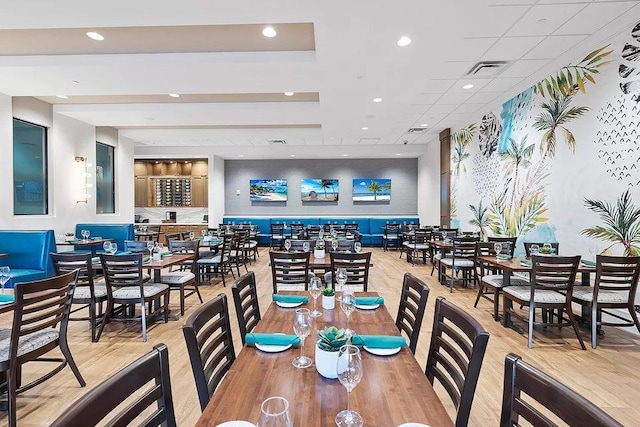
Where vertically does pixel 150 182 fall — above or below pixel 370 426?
above

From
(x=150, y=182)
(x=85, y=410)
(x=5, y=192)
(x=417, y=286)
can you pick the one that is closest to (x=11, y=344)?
(x=85, y=410)

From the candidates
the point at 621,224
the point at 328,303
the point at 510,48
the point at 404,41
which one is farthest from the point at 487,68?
the point at 328,303

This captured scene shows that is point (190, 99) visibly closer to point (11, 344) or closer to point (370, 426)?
point (11, 344)

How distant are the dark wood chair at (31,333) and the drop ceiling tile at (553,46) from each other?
5554 millimetres

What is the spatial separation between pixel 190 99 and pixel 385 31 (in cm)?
486

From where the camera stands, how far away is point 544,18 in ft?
12.2

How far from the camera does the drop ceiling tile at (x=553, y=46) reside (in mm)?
4184

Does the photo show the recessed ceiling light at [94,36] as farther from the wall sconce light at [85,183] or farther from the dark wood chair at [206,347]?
the dark wood chair at [206,347]

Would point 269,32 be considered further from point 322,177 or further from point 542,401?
point 322,177

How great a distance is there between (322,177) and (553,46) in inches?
374

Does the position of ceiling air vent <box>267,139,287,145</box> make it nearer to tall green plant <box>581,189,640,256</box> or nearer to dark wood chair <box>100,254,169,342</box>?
dark wood chair <box>100,254,169,342</box>

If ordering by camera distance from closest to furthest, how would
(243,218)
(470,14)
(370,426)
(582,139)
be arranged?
(370,426) → (470,14) → (582,139) → (243,218)

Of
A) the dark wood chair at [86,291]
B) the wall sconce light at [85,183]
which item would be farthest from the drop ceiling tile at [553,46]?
the wall sconce light at [85,183]

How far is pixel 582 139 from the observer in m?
4.66
